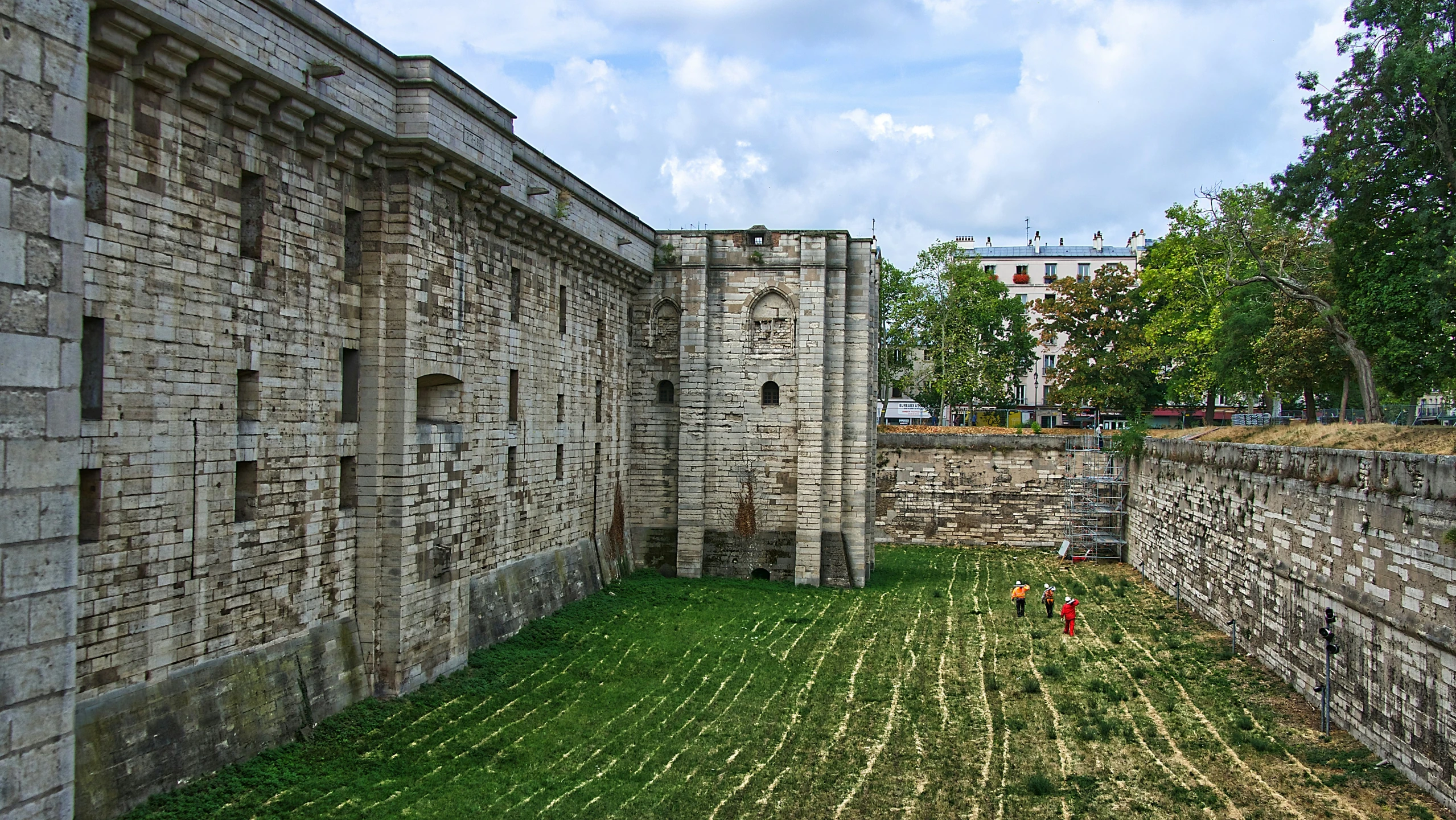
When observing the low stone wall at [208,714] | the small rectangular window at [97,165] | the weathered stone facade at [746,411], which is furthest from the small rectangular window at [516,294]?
the small rectangular window at [97,165]

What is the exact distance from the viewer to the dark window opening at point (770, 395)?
2611 centimetres

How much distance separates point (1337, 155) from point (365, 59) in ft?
62.7

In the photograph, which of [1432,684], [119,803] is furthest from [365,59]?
[1432,684]

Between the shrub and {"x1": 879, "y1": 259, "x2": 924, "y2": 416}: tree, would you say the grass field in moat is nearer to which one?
the shrub

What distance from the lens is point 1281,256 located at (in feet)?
91.8

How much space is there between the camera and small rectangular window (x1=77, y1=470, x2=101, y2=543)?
9.26 m

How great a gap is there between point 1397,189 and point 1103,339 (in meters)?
26.0

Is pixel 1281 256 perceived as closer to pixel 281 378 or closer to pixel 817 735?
pixel 817 735

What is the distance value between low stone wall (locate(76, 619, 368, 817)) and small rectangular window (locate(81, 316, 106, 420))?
9.02 ft

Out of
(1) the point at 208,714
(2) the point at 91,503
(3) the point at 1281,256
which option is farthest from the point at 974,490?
(2) the point at 91,503

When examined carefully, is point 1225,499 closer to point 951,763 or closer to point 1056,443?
point 951,763

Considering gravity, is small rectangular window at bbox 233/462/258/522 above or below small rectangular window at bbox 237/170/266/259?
below

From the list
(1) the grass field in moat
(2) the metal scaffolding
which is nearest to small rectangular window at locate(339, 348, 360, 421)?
(1) the grass field in moat

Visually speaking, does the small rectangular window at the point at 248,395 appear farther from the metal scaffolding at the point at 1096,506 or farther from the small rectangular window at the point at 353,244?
the metal scaffolding at the point at 1096,506
